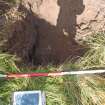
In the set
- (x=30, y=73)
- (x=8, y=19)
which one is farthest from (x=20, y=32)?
(x=30, y=73)

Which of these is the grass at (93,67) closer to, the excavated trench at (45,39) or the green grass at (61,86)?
the green grass at (61,86)

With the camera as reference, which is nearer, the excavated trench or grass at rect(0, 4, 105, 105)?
grass at rect(0, 4, 105, 105)

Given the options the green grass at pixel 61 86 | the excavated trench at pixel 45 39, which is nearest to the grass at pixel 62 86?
the green grass at pixel 61 86

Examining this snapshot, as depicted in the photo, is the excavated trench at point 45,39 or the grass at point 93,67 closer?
the grass at point 93,67

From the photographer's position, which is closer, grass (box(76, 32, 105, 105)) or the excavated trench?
grass (box(76, 32, 105, 105))

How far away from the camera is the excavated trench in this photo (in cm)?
330

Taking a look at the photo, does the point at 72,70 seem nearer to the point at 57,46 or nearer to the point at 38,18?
the point at 57,46

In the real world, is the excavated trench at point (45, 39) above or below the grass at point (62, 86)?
above

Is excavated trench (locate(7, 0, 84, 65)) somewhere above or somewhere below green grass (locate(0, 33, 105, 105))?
above

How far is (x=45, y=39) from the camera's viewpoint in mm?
3631

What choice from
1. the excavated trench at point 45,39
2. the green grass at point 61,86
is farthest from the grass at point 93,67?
the excavated trench at point 45,39

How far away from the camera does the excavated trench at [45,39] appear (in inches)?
130

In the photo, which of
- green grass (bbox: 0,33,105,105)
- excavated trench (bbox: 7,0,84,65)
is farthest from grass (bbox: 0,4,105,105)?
excavated trench (bbox: 7,0,84,65)

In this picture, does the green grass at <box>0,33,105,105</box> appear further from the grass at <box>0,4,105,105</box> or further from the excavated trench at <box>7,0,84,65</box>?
the excavated trench at <box>7,0,84,65</box>
